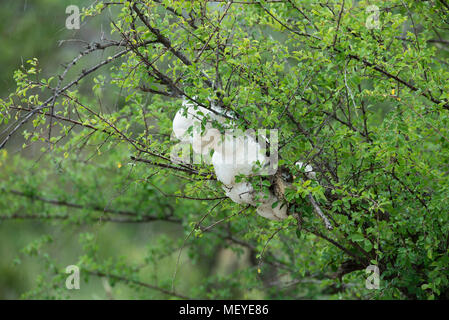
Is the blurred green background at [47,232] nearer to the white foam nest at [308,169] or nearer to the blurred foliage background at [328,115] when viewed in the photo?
the blurred foliage background at [328,115]

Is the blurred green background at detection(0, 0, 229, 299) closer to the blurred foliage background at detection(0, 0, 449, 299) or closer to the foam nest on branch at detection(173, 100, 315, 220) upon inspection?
the blurred foliage background at detection(0, 0, 449, 299)

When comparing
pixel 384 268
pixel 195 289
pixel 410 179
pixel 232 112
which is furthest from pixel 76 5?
pixel 195 289

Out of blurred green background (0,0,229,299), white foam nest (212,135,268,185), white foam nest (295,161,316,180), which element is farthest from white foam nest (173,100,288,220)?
blurred green background (0,0,229,299)

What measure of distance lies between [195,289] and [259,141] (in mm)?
2428

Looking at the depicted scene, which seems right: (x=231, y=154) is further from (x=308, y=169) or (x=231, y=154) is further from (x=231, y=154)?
(x=308, y=169)

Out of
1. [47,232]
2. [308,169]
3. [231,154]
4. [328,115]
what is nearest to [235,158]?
[231,154]

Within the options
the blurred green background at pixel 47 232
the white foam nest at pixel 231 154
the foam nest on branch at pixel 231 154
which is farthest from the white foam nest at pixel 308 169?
the blurred green background at pixel 47 232

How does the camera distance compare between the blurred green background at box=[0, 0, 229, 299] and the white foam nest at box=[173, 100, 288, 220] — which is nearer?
the white foam nest at box=[173, 100, 288, 220]

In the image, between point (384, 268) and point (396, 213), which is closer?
point (396, 213)

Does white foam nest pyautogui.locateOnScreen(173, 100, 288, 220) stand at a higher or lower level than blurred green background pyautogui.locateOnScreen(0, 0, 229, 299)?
lower

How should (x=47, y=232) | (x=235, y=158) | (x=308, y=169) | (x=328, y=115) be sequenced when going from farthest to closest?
(x=47, y=232), (x=328, y=115), (x=308, y=169), (x=235, y=158)

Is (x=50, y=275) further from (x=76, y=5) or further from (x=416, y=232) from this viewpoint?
(x=416, y=232)

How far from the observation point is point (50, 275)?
173 inches

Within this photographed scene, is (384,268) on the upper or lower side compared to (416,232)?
lower
